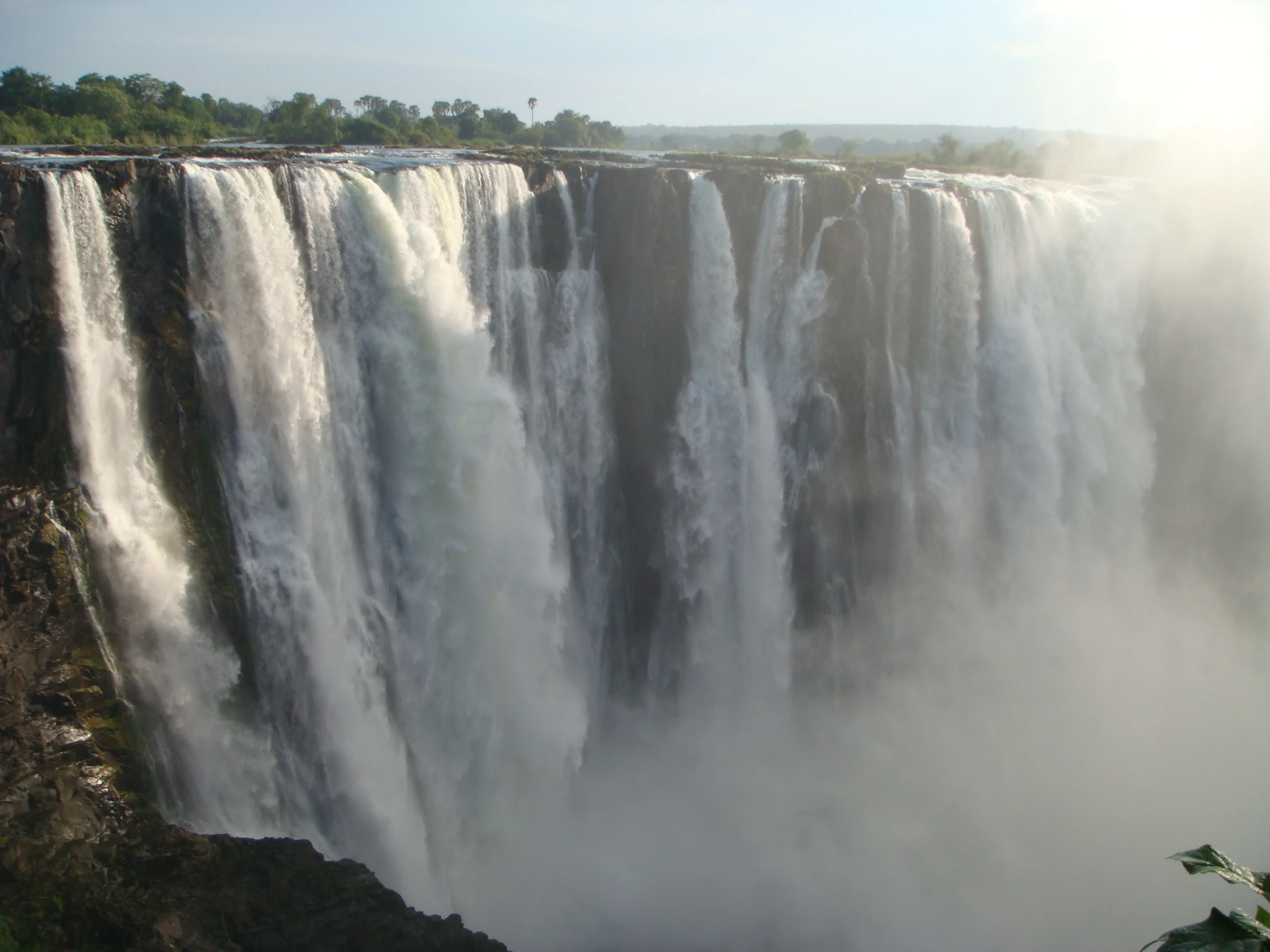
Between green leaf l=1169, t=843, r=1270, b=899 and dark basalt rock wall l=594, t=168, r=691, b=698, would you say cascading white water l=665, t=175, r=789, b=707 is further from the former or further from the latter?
green leaf l=1169, t=843, r=1270, b=899

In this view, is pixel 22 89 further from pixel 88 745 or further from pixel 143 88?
pixel 88 745

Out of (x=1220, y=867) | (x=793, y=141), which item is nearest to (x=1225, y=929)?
(x=1220, y=867)

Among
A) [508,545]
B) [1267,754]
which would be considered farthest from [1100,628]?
[508,545]

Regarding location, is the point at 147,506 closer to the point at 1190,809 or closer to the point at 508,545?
the point at 508,545

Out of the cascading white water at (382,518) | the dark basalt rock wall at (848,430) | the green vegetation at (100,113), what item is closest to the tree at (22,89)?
the green vegetation at (100,113)

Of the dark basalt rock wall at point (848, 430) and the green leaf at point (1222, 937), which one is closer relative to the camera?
the green leaf at point (1222, 937)

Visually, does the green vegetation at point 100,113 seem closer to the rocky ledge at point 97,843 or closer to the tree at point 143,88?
the tree at point 143,88

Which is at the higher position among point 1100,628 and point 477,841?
point 1100,628
